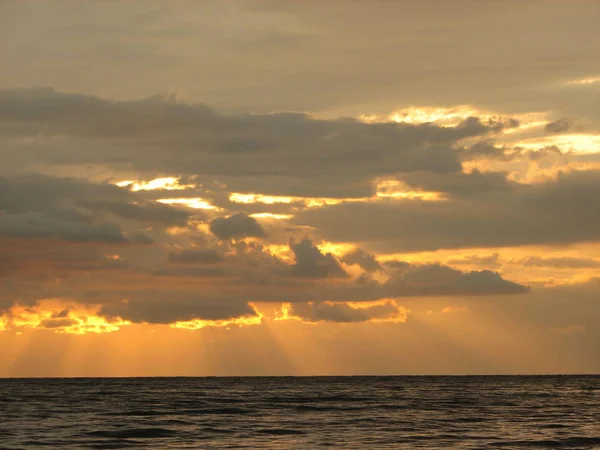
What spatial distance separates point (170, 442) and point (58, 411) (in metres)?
45.4

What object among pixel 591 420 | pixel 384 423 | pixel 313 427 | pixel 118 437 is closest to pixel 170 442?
pixel 118 437

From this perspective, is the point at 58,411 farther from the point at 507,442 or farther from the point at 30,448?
the point at 507,442

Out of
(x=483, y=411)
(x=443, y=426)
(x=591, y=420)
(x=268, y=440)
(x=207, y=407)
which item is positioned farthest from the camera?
(x=207, y=407)

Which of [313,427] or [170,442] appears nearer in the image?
[170,442]

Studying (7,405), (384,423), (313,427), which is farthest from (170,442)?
(7,405)

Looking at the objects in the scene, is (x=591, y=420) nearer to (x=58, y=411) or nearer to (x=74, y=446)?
(x=74, y=446)

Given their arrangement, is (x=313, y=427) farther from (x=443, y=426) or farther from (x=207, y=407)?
(x=207, y=407)

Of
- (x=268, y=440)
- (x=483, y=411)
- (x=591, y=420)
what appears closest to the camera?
(x=268, y=440)

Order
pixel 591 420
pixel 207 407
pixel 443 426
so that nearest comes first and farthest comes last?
1. pixel 443 426
2. pixel 591 420
3. pixel 207 407

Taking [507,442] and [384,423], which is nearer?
[507,442]

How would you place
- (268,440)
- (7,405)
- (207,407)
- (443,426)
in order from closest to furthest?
(268,440), (443,426), (207,407), (7,405)

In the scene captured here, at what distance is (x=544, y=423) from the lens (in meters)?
86.5

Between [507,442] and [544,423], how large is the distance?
65.7 feet

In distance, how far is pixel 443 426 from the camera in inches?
3265
